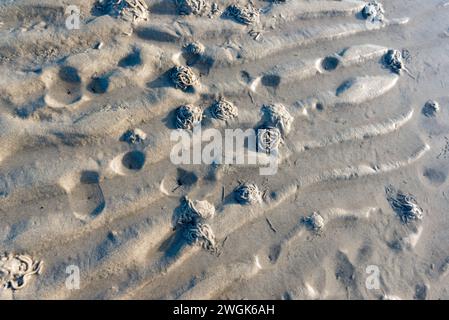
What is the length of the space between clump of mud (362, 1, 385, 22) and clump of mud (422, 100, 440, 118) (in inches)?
55.4

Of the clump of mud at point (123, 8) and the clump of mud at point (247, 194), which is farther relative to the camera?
the clump of mud at point (123, 8)

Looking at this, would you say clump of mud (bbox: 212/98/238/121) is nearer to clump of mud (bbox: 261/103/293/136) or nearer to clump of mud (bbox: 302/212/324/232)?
clump of mud (bbox: 261/103/293/136)

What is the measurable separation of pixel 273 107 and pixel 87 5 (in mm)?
2374

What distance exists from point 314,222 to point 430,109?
2.46 metres

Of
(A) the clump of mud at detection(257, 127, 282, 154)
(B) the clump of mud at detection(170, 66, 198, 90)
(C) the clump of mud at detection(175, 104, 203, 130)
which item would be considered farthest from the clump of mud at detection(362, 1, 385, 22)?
(C) the clump of mud at detection(175, 104, 203, 130)

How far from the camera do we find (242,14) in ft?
14.8

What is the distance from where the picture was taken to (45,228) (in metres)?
3.19

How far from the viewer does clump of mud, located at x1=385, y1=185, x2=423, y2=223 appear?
414 centimetres

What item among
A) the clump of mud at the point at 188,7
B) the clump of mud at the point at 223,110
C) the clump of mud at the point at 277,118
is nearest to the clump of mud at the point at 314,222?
the clump of mud at the point at 277,118

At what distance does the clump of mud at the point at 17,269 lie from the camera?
3000 mm

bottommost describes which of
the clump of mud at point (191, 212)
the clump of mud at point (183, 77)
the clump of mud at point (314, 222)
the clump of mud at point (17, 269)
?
the clump of mud at point (17, 269)

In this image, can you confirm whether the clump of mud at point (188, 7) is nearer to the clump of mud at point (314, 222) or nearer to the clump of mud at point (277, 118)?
the clump of mud at point (277, 118)

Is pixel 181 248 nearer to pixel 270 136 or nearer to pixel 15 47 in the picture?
pixel 270 136

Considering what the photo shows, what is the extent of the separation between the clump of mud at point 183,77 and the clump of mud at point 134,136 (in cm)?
68
